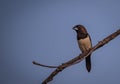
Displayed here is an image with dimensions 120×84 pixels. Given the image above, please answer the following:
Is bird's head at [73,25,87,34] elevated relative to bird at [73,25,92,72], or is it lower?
elevated

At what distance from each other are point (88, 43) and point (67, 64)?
4.45ft

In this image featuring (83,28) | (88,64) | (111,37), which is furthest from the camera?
(83,28)

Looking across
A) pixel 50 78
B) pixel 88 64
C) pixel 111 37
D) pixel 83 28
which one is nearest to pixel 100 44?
pixel 111 37

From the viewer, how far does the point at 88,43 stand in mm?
1840

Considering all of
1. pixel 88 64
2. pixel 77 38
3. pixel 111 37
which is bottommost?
pixel 88 64

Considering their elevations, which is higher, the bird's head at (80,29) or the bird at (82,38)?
the bird's head at (80,29)

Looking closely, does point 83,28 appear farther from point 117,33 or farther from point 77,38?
point 117,33

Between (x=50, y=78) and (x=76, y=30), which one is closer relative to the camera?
(x=50, y=78)

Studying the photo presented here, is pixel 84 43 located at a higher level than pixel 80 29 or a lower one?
lower

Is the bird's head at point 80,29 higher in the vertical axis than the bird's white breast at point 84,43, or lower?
higher

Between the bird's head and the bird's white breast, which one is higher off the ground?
the bird's head

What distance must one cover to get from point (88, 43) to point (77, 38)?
0.36ft

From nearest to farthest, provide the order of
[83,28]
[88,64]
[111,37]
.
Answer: [111,37]
[88,64]
[83,28]

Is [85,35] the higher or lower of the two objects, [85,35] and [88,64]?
the higher
